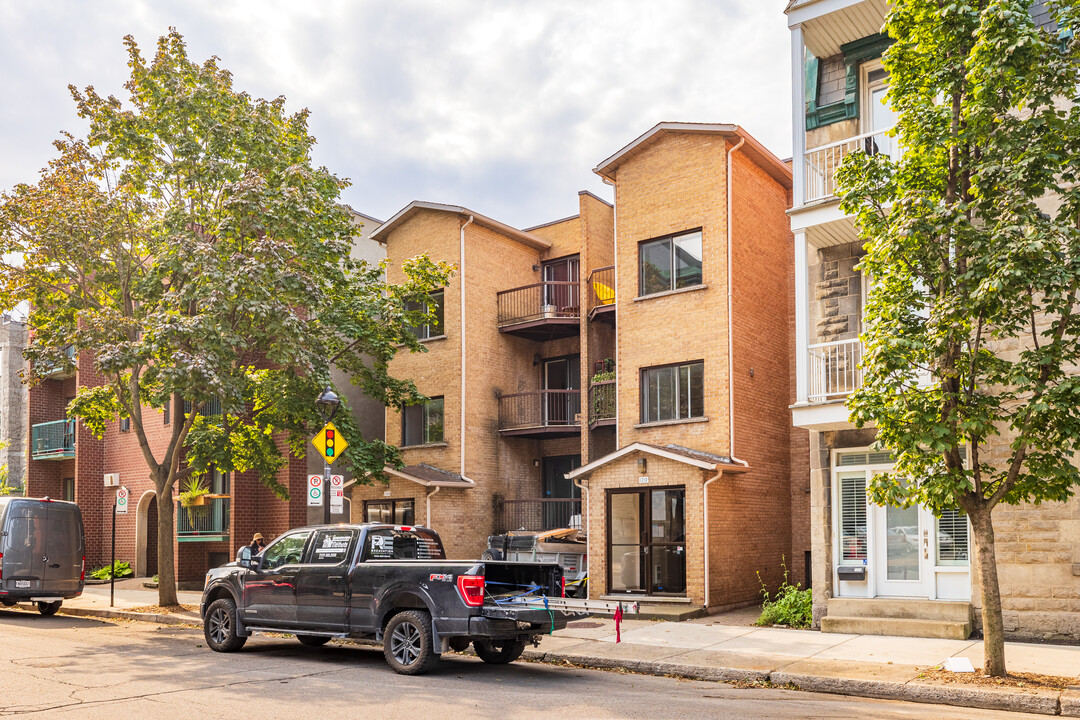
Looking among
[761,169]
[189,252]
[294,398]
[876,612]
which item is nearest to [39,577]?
[294,398]

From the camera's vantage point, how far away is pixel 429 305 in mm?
21250

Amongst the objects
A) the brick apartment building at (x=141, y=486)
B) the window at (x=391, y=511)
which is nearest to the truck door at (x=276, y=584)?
the brick apartment building at (x=141, y=486)

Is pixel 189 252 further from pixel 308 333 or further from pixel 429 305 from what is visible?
pixel 429 305

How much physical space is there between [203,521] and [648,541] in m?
13.7

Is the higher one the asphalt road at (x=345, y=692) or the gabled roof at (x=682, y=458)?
the gabled roof at (x=682, y=458)

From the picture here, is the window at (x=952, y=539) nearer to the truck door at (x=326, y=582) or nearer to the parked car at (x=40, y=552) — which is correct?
the truck door at (x=326, y=582)

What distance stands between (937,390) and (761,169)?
11.2m

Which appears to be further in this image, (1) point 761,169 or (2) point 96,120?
(1) point 761,169

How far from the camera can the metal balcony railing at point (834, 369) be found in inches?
590

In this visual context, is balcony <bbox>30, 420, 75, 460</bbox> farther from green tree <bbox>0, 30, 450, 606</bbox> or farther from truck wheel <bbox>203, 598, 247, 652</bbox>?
truck wheel <bbox>203, 598, 247, 652</bbox>

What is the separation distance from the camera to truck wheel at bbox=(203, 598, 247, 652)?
12914 millimetres

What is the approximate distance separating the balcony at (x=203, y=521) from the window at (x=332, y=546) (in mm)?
14036

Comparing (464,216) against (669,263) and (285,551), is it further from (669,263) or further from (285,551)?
(285,551)

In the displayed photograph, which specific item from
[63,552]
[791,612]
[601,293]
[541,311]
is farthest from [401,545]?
[541,311]
